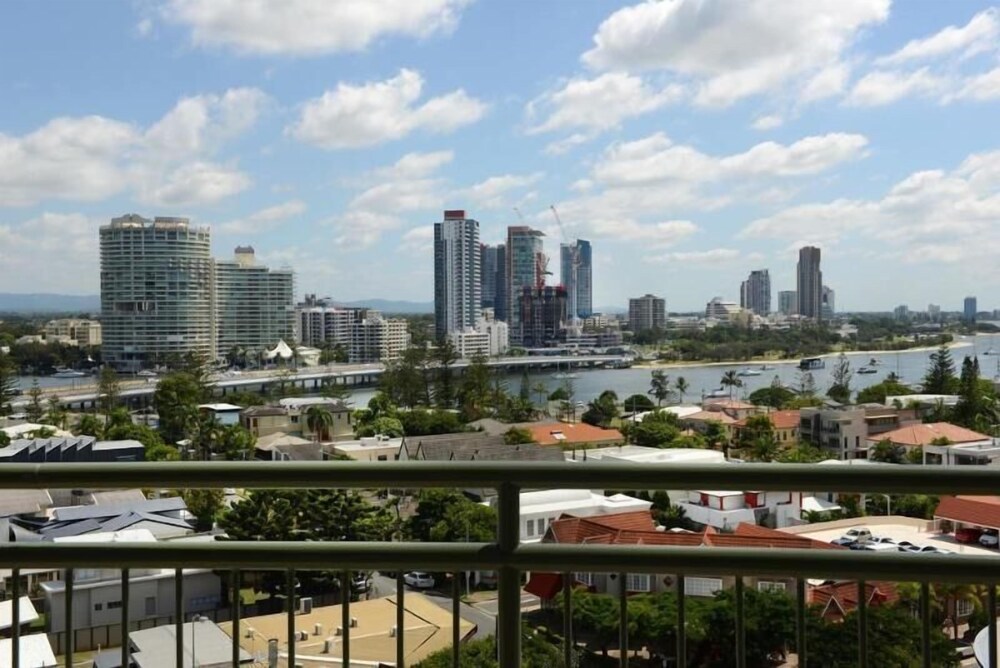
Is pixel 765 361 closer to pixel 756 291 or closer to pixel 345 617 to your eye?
pixel 756 291

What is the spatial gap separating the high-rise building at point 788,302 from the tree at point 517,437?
45.8 metres

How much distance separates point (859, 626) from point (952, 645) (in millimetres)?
257

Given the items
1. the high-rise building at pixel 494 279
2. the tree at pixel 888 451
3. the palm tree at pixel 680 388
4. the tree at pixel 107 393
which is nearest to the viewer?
the tree at pixel 888 451

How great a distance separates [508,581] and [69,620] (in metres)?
0.43

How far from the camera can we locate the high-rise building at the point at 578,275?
208 ft

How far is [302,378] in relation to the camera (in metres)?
32.7

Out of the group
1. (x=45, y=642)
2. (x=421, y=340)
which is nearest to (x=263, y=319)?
(x=421, y=340)

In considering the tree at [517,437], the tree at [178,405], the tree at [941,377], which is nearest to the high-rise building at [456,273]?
the tree at [178,405]

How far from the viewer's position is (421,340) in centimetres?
3259

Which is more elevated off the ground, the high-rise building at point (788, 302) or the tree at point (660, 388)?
the high-rise building at point (788, 302)

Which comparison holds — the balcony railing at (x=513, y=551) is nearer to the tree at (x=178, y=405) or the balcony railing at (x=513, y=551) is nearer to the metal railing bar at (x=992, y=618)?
the metal railing bar at (x=992, y=618)

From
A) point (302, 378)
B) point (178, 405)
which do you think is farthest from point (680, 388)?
point (178, 405)

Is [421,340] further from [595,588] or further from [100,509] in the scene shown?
[595,588]

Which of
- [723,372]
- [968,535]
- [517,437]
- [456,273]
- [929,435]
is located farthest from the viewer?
[456,273]
